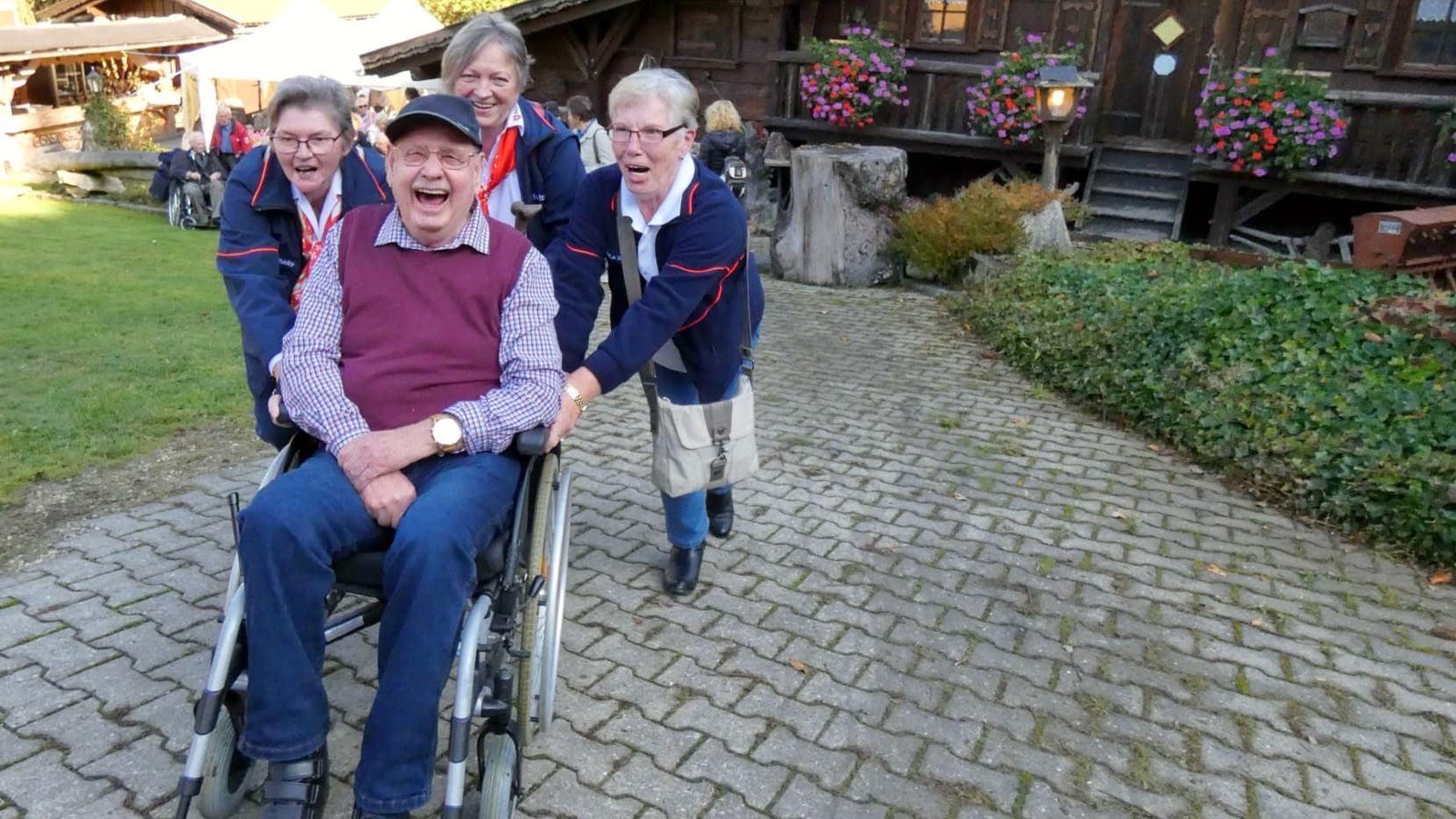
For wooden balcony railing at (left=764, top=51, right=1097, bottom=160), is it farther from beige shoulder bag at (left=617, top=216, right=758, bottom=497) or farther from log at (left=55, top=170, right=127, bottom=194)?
log at (left=55, top=170, right=127, bottom=194)

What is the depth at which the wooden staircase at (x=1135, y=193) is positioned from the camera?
34.9ft

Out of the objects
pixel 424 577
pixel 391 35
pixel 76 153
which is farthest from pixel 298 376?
pixel 76 153

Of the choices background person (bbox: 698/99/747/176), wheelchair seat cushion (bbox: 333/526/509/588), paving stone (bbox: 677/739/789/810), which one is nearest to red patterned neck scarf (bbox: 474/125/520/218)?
wheelchair seat cushion (bbox: 333/526/509/588)

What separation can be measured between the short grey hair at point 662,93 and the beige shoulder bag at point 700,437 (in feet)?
1.39

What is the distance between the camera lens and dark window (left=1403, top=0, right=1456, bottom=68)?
9.80 meters

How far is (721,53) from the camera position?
12.8 metres

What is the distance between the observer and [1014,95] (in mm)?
10648

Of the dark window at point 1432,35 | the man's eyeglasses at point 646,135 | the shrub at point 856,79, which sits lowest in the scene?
the man's eyeglasses at point 646,135

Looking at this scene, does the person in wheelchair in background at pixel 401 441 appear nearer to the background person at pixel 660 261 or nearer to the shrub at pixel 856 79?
the background person at pixel 660 261

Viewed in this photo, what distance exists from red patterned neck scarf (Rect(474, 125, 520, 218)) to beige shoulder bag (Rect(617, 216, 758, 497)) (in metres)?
0.49

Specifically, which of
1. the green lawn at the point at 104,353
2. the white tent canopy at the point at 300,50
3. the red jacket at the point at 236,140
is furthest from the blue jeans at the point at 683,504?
the red jacket at the point at 236,140

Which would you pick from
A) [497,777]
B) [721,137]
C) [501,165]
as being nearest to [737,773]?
[497,777]

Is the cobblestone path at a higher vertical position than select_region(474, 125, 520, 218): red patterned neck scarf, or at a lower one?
lower

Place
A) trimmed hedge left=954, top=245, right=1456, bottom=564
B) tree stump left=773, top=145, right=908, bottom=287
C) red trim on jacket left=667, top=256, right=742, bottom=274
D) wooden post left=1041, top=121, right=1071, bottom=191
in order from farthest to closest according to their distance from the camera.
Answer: wooden post left=1041, top=121, right=1071, bottom=191, tree stump left=773, top=145, right=908, bottom=287, trimmed hedge left=954, top=245, right=1456, bottom=564, red trim on jacket left=667, top=256, right=742, bottom=274
